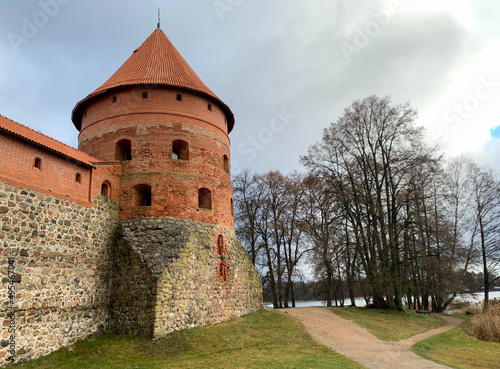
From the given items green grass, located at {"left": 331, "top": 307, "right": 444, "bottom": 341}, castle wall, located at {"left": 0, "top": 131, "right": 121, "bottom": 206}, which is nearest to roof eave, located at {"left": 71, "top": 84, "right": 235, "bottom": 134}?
castle wall, located at {"left": 0, "top": 131, "right": 121, "bottom": 206}

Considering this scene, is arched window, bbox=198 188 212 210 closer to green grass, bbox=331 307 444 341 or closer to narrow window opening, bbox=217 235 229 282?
narrow window opening, bbox=217 235 229 282

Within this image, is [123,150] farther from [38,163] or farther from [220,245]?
[220,245]

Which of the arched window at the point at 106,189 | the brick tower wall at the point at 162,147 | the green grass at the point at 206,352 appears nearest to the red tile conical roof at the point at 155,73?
Result: the brick tower wall at the point at 162,147

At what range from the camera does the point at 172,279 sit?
11.7 m

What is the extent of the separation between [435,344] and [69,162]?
13.2 meters

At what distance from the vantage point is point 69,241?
10.8 m

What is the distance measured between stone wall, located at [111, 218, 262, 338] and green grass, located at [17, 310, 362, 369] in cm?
50

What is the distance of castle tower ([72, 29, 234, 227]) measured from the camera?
13359mm

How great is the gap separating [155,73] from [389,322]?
14517 mm

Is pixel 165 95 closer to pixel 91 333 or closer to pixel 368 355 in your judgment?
pixel 91 333

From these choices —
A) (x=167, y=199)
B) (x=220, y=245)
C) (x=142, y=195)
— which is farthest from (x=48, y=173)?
(x=220, y=245)

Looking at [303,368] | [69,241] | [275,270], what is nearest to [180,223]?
[69,241]

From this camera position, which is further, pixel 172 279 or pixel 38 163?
pixel 172 279

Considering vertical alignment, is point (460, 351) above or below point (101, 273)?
below
